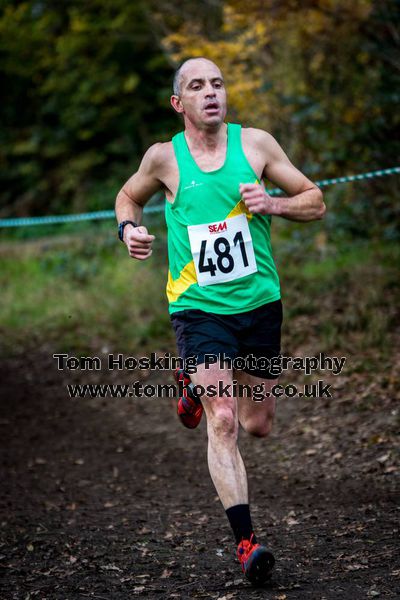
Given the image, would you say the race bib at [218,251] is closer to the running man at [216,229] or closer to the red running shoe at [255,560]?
the running man at [216,229]

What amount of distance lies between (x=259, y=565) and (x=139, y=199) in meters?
1.90

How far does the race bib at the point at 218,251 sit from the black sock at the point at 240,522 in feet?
3.42

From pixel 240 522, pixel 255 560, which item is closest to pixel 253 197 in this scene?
pixel 240 522

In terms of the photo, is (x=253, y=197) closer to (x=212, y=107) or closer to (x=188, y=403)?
(x=212, y=107)

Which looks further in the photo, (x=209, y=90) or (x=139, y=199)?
(x=139, y=199)

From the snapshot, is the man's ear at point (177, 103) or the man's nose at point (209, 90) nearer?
the man's nose at point (209, 90)

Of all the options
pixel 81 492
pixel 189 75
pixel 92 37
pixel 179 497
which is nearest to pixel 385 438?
pixel 179 497

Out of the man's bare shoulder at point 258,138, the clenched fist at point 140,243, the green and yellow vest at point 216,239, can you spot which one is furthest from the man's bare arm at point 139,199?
the man's bare shoulder at point 258,138

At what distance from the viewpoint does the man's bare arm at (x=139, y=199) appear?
378cm

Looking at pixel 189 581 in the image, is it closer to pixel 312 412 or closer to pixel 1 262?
pixel 312 412

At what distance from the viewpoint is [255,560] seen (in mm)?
3334

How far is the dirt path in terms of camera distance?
3.66m

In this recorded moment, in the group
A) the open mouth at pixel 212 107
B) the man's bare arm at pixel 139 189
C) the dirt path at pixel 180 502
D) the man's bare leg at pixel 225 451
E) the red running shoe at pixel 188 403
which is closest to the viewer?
the man's bare leg at pixel 225 451

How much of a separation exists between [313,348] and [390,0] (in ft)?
11.6
